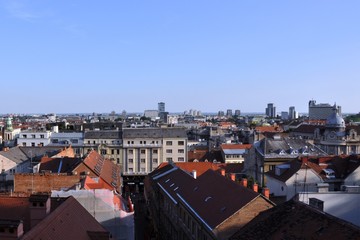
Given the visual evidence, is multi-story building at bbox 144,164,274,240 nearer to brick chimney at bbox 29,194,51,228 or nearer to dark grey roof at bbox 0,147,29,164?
brick chimney at bbox 29,194,51,228

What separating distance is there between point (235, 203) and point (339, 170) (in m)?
26.8

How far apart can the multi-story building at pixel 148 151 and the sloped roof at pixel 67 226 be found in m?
71.8

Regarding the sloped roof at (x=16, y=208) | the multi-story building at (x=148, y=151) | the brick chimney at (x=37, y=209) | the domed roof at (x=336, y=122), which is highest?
the domed roof at (x=336, y=122)

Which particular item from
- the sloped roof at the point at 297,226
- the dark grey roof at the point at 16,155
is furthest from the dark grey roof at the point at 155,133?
the sloped roof at the point at 297,226

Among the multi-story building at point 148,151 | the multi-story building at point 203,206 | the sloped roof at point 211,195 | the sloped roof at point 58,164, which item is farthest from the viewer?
the multi-story building at point 148,151

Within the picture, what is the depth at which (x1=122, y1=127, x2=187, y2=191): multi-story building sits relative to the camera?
10219 cm

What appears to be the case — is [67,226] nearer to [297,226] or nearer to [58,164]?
[297,226]

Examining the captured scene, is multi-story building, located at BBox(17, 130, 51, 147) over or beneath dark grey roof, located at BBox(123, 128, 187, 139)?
beneath

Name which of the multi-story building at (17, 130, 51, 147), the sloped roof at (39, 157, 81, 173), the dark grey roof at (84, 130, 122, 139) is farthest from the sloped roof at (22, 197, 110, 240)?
the multi-story building at (17, 130, 51, 147)

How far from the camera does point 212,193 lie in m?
39.6

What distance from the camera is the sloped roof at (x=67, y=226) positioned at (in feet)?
73.2

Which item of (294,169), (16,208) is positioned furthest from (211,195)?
(294,169)

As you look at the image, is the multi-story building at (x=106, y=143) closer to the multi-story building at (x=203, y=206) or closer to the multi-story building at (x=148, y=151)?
the multi-story building at (x=148, y=151)

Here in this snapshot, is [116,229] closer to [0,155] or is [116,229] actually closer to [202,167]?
[202,167]
